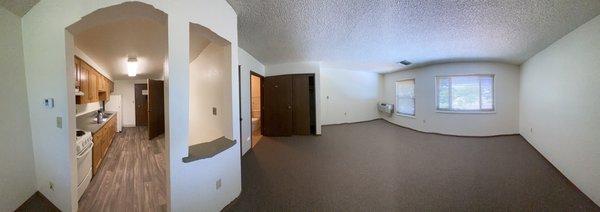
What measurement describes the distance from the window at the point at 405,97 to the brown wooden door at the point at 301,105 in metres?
3.79

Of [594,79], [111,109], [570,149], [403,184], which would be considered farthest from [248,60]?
[111,109]

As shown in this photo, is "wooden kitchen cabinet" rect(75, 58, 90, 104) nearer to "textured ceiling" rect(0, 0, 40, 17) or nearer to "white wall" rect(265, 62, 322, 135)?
"textured ceiling" rect(0, 0, 40, 17)

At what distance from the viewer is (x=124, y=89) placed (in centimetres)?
742

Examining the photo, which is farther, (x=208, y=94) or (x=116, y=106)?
(x=116, y=106)

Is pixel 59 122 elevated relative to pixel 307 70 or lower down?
lower down

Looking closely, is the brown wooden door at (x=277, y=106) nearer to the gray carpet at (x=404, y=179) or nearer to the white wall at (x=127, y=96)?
the gray carpet at (x=404, y=179)

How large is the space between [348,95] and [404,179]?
17.4 ft

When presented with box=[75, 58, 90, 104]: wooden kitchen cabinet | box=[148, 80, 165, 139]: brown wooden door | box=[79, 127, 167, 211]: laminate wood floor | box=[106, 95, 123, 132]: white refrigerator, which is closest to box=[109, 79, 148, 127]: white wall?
box=[106, 95, 123, 132]: white refrigerator

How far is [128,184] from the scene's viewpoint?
263 cm

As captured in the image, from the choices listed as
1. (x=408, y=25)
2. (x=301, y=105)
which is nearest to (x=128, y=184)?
(x=301, y=105)

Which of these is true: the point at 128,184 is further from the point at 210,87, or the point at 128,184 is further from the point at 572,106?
the point at 572,106

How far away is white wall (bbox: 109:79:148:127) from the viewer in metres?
7.37

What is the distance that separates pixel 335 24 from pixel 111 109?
8449 millimetres

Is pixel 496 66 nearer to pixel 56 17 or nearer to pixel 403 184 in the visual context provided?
pixel 403 184
